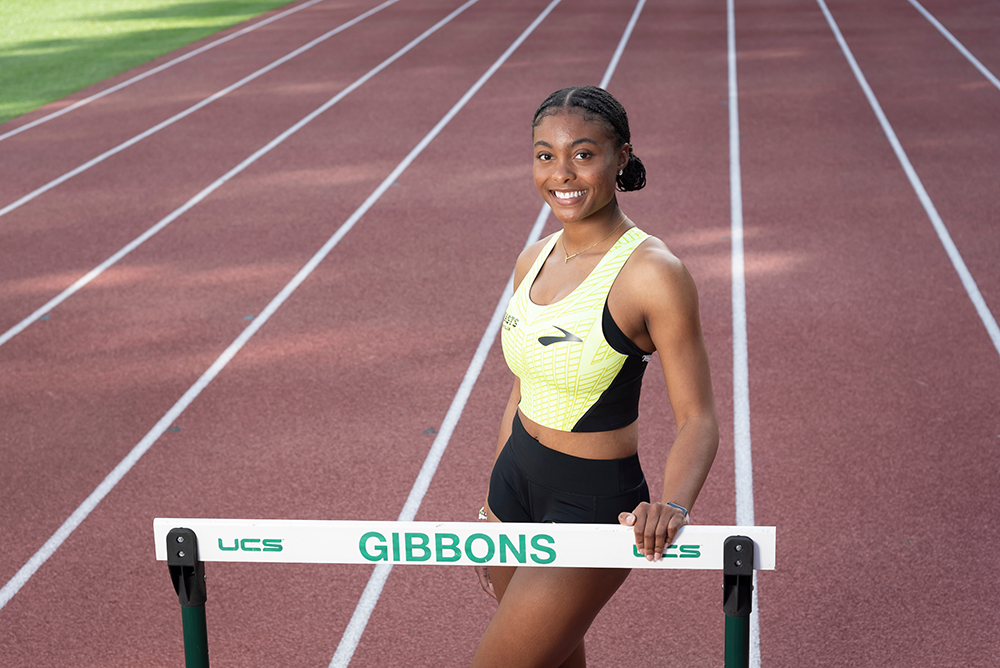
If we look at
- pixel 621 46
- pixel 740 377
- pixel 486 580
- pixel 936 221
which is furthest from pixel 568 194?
pixel 621 46

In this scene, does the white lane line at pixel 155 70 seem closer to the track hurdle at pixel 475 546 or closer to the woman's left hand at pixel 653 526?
the track hurdle at pixel 475 546

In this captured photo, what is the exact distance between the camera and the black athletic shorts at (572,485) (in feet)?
6.88

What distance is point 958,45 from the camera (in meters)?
13.0

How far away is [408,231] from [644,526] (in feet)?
19.2

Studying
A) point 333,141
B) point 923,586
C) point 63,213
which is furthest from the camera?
point 333,141

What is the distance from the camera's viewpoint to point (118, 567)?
12.7ft

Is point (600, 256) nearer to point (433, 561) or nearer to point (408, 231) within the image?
point (433, 561)

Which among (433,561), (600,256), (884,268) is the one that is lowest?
(884,268)

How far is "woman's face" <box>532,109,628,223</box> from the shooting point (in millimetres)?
2014

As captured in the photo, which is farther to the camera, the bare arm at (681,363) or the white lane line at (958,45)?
the white lane line at (958,45)

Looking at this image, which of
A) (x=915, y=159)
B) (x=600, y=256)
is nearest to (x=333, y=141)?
(x=915, y=159)

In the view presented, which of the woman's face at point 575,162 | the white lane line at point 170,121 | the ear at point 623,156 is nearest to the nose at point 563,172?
the woman's face at point 575,162

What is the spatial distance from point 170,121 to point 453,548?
388 inches

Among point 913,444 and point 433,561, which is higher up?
point 433,561
